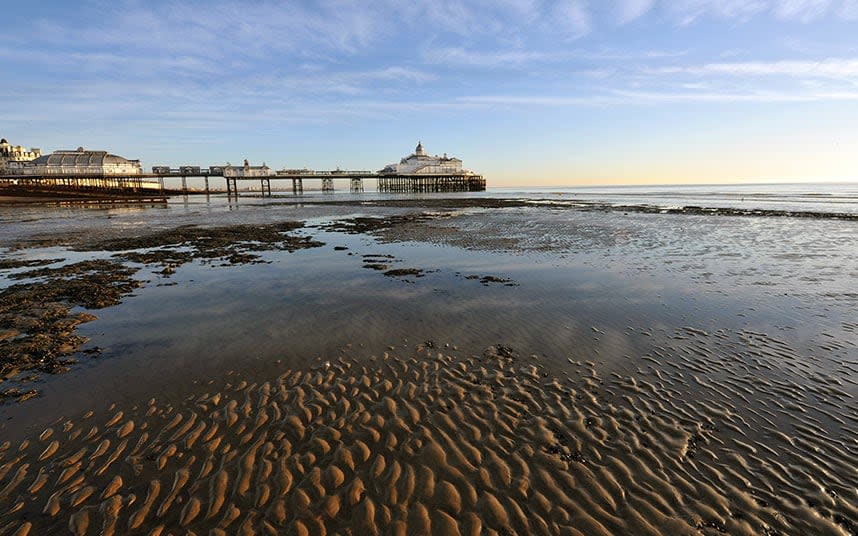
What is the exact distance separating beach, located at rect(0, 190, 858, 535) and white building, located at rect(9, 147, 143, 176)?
132613mm

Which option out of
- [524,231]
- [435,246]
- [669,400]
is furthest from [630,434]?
[524,231]

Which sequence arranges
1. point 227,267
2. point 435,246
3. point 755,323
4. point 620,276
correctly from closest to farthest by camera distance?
point 755,323, point 620,276, point 227,267, point 435,246

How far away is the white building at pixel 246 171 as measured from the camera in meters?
113

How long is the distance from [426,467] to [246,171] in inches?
5307

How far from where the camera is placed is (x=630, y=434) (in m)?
4.86

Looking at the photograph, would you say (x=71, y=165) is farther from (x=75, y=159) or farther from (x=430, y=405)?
(x=430, y=405)

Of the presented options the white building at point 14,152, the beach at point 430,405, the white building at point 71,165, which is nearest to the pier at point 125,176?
the white building at point 71,165

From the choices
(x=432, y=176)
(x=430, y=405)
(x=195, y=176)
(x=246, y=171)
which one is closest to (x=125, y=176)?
(x=195, y=176)

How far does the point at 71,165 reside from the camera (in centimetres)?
11056

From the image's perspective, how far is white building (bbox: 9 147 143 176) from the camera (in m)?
110

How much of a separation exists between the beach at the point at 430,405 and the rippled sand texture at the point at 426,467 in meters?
0.02

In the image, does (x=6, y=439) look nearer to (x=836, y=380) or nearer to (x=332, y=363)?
(x=332, y=363)

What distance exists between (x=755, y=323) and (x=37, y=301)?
18.1 meters

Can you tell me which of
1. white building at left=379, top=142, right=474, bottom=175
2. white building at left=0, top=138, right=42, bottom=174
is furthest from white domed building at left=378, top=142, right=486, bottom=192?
white building at left=0, top=138, right=42, bottom=174
